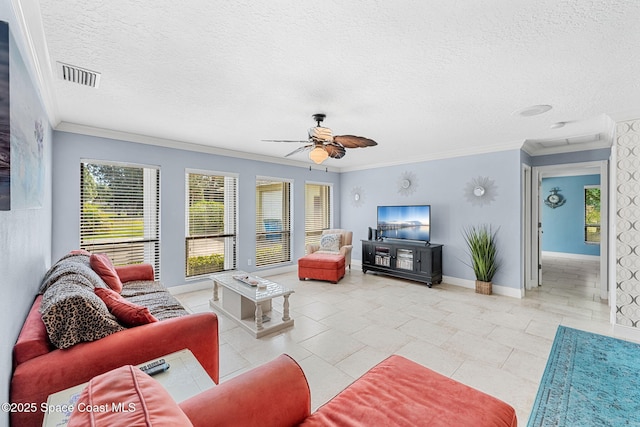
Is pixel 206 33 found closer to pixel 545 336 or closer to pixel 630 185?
pixel 545 336

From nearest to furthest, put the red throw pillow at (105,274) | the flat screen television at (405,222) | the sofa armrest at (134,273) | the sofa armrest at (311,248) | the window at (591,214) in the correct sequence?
1. the red throw pillow at (105,274)
2. the sofa armrest at (134,273)
3. the flat screen television at (405,222)
4. the sofa armrest at (311,248)
5. the window at (591,214)

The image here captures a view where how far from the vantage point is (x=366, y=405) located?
1.29 m

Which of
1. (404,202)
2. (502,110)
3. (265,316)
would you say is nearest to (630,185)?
(502,110)

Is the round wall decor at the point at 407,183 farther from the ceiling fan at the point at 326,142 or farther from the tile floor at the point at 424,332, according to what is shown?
the ceiling fan at the point at 326,142

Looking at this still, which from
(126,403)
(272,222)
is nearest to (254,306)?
(272,222)

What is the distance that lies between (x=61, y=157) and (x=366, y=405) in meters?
4.41

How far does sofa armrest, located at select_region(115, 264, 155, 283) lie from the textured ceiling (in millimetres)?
1817

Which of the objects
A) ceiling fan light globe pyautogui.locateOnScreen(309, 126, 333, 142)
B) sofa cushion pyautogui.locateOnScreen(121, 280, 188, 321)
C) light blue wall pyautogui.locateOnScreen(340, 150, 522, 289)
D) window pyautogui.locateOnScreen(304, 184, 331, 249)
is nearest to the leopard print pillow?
sofa cushion pyautogui.locateOnScreen(121, 280, 188, 321)

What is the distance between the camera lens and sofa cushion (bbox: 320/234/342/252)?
5812mm

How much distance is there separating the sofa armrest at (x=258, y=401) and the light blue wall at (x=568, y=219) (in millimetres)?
9587

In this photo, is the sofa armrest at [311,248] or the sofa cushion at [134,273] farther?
the sofa armrest at [311,248]

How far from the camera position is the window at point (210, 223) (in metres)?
4.69

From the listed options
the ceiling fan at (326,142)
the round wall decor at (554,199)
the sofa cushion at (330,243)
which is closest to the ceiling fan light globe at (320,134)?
the ceiling fan at (326,142)

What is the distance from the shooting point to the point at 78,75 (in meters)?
2.28
